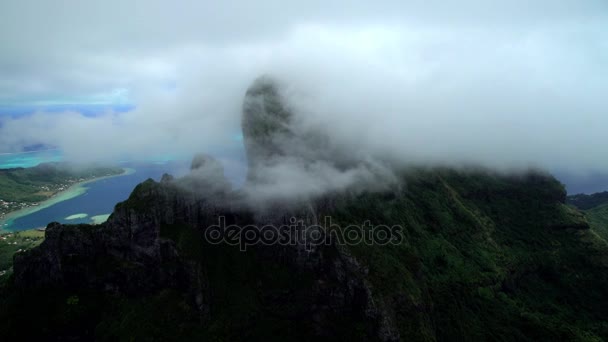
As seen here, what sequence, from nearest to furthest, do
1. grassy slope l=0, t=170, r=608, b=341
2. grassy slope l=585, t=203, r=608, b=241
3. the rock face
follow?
grassy slope l=0, t=170, r=608, b=341 → the rock face → grassy slope l=585, t=203, r=608, b=241

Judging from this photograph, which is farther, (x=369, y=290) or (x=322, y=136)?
(x=322, y=136)

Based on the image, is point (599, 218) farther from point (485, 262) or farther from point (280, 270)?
point (280, 270)

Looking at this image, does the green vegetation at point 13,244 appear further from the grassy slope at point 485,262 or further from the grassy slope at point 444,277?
the grassy slope at point 485,262

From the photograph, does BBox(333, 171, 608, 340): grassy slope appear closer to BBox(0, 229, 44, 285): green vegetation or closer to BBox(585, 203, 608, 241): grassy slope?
BBox(585, 203, 608, 241): grassy slope

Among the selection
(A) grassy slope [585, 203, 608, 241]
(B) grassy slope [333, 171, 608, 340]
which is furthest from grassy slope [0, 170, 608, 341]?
(A) grassy slope [585, 203, 608, 241]

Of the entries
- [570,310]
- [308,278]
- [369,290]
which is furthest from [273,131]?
[570,310]

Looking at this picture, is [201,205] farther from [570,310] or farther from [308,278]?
[570,310]

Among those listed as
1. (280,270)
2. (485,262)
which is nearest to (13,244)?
(280,270)

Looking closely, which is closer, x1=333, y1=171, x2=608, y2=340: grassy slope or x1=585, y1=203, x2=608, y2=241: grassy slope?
x1=333, y1=171, x2=608, y2=340: grassy slope

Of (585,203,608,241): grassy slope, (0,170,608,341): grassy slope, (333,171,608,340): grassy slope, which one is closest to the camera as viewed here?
(0,170,608,341): grassy slope
